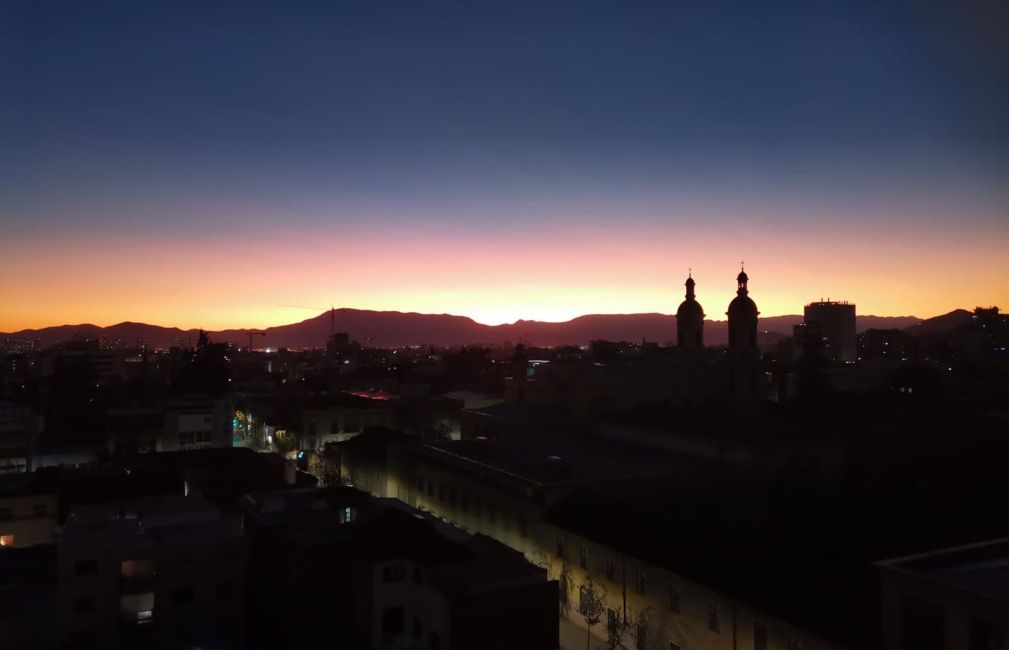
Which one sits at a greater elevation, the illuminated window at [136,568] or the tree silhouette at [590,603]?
the illuminated window at [136,568]

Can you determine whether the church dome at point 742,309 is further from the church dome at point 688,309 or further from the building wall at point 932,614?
the building wall at point 932,614

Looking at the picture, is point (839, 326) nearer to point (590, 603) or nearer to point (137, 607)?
point (590, 603)

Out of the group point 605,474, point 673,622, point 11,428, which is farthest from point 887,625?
point 11,428

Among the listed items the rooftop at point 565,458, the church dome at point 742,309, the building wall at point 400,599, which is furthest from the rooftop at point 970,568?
the church dome at point 742,309

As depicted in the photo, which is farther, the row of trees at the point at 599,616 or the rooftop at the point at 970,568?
the row of trees at the point at 599,616

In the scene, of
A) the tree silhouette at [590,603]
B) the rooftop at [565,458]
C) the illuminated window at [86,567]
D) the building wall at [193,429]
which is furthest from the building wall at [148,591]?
the building wall at [193,429]

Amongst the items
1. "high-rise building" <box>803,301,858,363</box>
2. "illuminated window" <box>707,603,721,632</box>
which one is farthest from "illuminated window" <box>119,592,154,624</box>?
"high-rise building" <box>803,301,858,363</box>

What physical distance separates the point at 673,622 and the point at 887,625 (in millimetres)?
6124

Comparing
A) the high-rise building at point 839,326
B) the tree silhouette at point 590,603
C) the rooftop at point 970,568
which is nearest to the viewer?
the rooftop at point 970,568

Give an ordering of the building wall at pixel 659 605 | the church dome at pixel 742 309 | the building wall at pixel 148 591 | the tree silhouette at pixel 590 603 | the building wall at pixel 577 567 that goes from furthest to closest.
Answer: the church dome at pixel 742 309 → the tree silhouette at pixel 590 603 → the building wall at pixel 148 591 → the building wall at pixel 577 567 → the building wall at pixel 659 605

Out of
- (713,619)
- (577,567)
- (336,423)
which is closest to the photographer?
(713,619)

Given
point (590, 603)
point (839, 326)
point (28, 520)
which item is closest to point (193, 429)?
point (28, 520)

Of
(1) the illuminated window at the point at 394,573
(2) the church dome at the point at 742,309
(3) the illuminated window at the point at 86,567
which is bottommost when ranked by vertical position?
(1) the illuminated window at the point at 394,573

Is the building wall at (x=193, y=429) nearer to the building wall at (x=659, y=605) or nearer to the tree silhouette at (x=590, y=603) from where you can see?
the building wall at (x=659, y=605)
